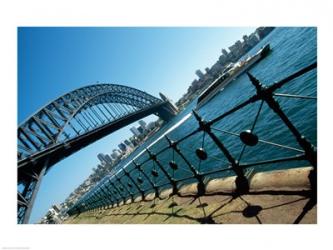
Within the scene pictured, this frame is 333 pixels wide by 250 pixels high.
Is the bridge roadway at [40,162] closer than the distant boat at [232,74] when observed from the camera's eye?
Yes

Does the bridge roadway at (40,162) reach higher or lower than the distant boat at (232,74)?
higher

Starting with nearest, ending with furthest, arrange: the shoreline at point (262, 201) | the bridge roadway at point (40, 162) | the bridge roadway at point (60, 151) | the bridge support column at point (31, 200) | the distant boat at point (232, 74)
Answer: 1. the shoreline at point (262, 201)
2. the bridge support column at point (31, 200)
3. the bridge roadway at point (40, 162)
4. the bridge roadway at point (60, 151)
5. the distant boat at point (232, 74)

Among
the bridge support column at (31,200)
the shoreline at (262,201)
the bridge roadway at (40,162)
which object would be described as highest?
the bridge roadway at (40,162)

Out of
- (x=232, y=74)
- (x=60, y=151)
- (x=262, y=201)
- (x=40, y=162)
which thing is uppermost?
(x=60, y=151)

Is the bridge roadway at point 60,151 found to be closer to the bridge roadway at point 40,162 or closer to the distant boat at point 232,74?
the bridge roadway at point 40,162

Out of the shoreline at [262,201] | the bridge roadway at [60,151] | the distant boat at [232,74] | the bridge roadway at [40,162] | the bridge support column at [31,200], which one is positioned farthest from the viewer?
the distant boat at [232,74]

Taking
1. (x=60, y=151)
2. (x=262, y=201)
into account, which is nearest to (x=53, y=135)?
(x=60, y=151)

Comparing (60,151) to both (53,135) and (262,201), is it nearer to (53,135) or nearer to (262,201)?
(53,135)

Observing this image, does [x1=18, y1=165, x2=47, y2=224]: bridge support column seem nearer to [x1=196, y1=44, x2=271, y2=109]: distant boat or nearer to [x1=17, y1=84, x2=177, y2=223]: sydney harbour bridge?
[x1=17, y1=84, x2=177, y2=223]: sydney harbour bridge

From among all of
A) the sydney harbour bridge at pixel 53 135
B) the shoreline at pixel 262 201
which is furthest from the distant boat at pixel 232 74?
the shoreline at pixel 262 201

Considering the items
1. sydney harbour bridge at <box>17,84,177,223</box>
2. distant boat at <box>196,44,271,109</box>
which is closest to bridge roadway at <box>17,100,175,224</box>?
sydney harbour bridge at <box>17,84,177,223</box>
